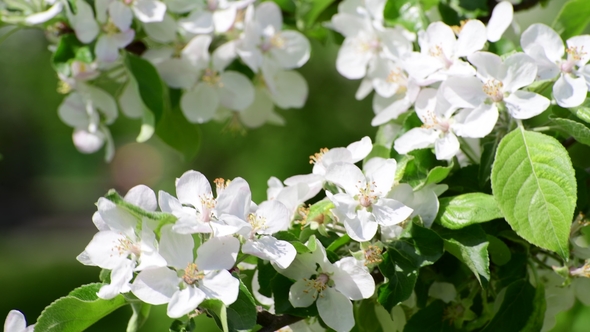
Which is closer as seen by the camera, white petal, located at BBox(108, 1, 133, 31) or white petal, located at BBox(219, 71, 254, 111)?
white petal, located at BBox(108, 1, 133, 31)

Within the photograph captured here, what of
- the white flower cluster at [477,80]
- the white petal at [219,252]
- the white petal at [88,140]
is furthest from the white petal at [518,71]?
the white petal at [88,140]

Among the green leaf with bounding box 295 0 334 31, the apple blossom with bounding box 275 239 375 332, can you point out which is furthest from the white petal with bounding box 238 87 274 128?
the apple blossom with bounding box 275 239 375 332

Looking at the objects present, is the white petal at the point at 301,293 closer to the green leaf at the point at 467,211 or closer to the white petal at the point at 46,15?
the green leaf at the point at 467,211

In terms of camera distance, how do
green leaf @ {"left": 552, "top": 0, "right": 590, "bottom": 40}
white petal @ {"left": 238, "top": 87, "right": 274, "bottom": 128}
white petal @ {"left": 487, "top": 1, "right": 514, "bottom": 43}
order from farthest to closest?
white petal @ {"left": 238, "top": 87, "right": 274, "bottom": 128}
green leaf @ {"left": 552, "top": 0, "right": 590, "bottom": 40}
white petal @ {"left": 487, "top": 1, "right": 514, "bottom": 43}

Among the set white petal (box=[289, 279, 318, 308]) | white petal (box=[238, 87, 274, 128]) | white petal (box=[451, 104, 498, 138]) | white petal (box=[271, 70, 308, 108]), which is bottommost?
white petal (box=[238, 87, 274, 128])

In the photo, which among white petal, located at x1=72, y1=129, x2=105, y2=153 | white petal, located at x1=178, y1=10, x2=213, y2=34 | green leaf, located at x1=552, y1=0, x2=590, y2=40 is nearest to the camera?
green leaf, located at x1=552, y1=0, x2=590, y2=40

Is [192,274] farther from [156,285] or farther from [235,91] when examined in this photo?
[235,91]

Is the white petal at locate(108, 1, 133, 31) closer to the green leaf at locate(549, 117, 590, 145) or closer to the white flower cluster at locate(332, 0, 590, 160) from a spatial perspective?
the white flower cluster at locate(332, 0, 590, 160)

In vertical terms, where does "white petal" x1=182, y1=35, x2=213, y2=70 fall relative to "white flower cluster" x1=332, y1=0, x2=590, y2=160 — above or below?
below

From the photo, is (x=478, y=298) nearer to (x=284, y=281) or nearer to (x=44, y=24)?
(x=284, y=281)
